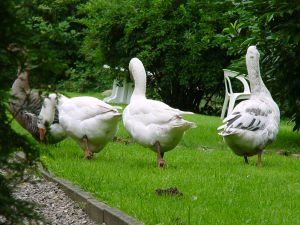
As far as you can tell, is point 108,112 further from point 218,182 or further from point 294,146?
point 294,146

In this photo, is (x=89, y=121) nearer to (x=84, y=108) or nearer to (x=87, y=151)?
(x=84, y=108)

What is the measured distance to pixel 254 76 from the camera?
10172 mm

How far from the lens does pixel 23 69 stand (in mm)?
3520

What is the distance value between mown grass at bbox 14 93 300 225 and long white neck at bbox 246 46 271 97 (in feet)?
3.46

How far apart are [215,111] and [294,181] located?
15057 millimetres

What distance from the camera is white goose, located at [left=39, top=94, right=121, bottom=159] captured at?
8961 millimetres

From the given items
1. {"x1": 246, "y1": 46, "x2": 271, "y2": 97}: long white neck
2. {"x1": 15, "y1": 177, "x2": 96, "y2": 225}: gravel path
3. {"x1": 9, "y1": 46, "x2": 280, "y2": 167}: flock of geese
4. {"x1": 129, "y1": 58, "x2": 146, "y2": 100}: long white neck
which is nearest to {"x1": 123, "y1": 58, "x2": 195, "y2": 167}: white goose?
{"x1": 9, "y1": 46, "x2": 280, "y2": 167}: flock of geese

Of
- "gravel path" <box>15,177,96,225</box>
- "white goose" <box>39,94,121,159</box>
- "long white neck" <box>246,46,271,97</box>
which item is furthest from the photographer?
"long white neck" <box>246,46,271,97</box>

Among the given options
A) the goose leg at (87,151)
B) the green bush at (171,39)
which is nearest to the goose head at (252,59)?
the goose leg at (87,151)

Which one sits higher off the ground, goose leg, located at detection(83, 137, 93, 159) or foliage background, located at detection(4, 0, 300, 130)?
foliage background, located at detection(4, 0, 300, 130)

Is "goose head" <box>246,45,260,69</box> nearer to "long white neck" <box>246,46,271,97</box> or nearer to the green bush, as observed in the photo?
"long white neck" <box>246,46,271,97</box>

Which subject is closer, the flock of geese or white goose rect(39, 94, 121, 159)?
the flock of geese

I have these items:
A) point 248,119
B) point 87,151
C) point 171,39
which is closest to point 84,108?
point 87,151

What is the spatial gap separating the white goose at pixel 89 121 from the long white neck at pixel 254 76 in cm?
227
